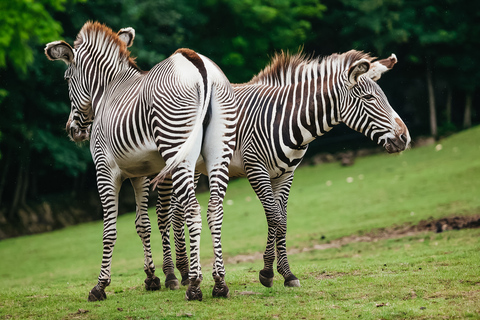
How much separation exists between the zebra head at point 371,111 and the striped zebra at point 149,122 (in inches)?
58.8

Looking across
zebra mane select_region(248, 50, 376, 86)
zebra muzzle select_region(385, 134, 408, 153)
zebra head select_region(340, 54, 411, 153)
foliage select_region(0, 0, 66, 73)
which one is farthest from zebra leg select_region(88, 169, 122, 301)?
foliage select_region(0, 0, 66, 73)

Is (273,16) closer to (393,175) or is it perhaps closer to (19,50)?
(393,175)

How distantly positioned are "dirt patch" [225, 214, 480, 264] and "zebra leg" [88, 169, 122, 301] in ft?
17.3

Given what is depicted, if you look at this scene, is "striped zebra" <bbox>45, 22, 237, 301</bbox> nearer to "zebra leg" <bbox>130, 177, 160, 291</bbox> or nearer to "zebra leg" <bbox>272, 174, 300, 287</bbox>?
"zebra leg" <bbox>130, 177, 160, 291</bbox>

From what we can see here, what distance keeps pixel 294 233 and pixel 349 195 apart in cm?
463

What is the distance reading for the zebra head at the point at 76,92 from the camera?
7266 millimetres

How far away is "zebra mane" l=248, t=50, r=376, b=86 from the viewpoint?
23.1ft

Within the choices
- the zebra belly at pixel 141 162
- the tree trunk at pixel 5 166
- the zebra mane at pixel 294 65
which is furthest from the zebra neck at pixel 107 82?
the tree trunk at pixel 5 166

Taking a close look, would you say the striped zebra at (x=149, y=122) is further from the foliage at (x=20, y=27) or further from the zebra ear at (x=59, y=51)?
the foliage at (x=20, y=27)

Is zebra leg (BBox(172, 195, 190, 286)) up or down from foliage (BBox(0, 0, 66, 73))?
down

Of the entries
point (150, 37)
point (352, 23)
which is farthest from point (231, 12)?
point (352, 23)

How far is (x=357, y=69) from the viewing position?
6.60 m

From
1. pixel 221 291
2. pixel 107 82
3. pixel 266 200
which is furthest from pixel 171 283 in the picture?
pixel 107 82

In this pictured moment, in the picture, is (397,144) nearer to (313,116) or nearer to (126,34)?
(313,116)
